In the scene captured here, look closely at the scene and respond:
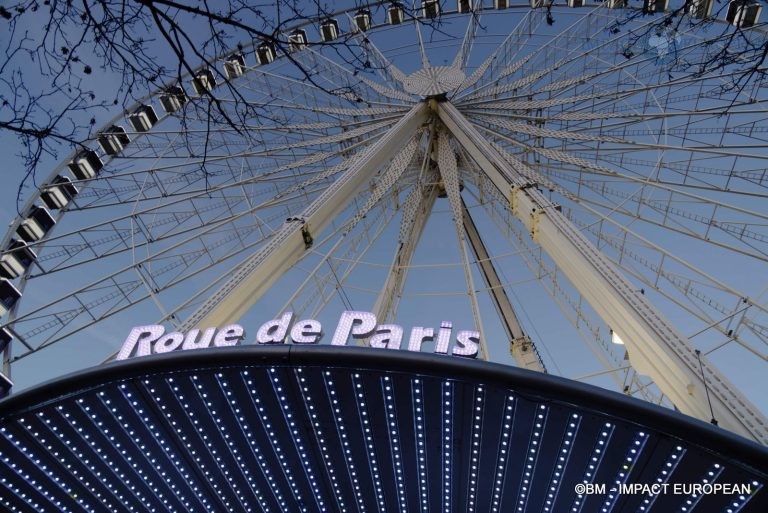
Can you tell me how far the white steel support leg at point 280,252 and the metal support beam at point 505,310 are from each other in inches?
188

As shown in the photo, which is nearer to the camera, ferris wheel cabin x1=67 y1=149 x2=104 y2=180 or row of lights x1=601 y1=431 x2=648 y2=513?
row of lights x1=601 y1=431 x2=648 y2=513

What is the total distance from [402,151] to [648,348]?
10.5m

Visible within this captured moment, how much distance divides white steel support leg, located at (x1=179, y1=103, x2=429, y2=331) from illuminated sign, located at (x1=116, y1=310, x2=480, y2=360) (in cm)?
79

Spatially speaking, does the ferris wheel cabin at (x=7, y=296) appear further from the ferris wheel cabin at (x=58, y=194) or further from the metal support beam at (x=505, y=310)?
the metal support beam at (x=505, y=310)

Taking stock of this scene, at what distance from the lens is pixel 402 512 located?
27.1 ft

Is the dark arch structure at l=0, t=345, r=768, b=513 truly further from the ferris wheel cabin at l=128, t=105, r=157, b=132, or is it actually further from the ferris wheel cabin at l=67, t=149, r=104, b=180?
the ferris wheel cabin at l=128, t=105, r=157, b=132

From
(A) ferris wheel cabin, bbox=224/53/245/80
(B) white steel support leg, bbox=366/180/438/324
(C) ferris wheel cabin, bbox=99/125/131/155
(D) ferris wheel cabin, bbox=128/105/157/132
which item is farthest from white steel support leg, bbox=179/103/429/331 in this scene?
(D) ferris wheel cabin, bbox=128/105/157/132

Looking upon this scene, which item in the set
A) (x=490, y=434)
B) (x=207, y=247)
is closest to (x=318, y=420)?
(x=490, y=434)

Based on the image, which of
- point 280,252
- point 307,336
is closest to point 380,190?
point 280,252

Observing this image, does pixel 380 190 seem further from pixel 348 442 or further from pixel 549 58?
pixel 549 58

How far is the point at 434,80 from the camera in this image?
1819 centimetres

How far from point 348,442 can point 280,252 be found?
166 inches

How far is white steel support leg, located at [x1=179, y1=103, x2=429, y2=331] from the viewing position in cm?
894

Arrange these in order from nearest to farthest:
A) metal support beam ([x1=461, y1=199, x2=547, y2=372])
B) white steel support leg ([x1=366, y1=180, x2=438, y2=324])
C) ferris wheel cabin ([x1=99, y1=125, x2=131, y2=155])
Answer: white steel support leg ([x1=366, y1=180, x2=438, y2=324]) → metal support beam ([x1=461, y1=199, x2=547, y2=372]) → ferris wheel cabin ([x1=99, y1=125, x2=131, y2=155])
